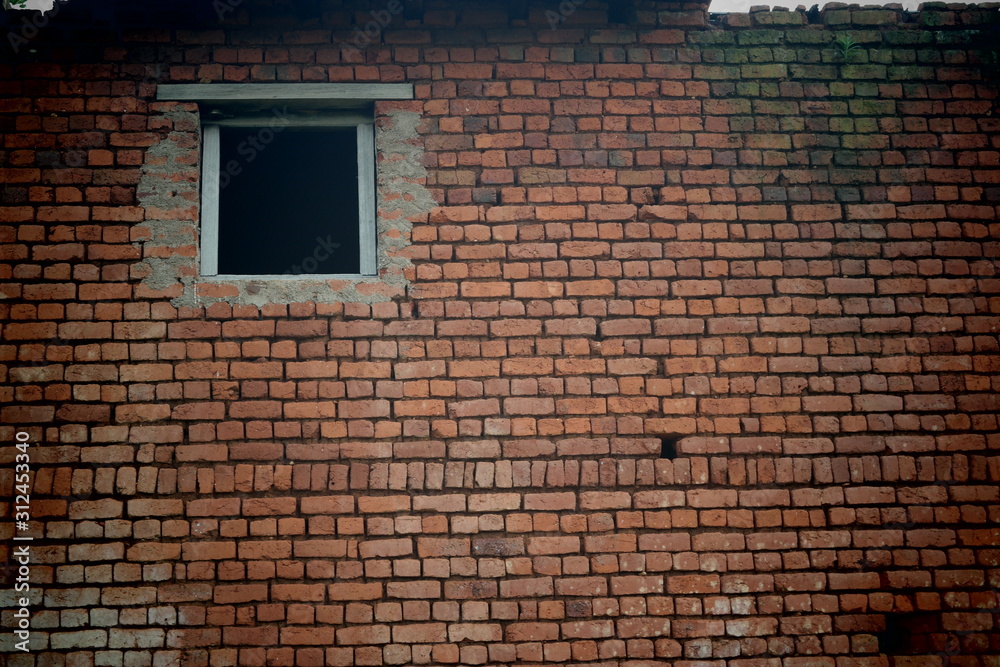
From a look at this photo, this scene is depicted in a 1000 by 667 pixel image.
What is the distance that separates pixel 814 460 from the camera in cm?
317

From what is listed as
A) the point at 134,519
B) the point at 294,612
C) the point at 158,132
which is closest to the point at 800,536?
the point at 294,612

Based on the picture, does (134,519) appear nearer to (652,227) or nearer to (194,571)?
(194,571)

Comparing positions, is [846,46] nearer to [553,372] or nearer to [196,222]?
[553,372]

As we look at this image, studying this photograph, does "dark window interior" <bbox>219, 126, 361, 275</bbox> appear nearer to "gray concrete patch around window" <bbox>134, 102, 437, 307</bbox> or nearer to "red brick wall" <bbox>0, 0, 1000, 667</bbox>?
"gray concrete patch around window" <bbox>134, 102, 437, 307</bbox>

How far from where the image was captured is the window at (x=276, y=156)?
3.33 meters

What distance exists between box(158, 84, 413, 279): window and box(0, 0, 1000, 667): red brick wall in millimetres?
130

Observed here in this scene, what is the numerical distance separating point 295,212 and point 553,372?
10.4ft

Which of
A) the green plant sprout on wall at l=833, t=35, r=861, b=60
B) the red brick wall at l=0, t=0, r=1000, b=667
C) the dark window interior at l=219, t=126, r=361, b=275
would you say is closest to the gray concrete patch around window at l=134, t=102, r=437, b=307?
the red brick wall at l=0, t=0, r=1000, b=667

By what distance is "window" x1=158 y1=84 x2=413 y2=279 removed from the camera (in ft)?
10.9

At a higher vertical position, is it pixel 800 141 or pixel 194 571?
pixel 800 141

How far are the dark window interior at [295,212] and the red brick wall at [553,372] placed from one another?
4.02 feet

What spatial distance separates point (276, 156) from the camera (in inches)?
176

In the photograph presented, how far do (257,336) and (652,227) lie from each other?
2.07m

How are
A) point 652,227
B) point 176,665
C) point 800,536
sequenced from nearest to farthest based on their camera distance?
point 176,665, point 800,536, point 652,227
